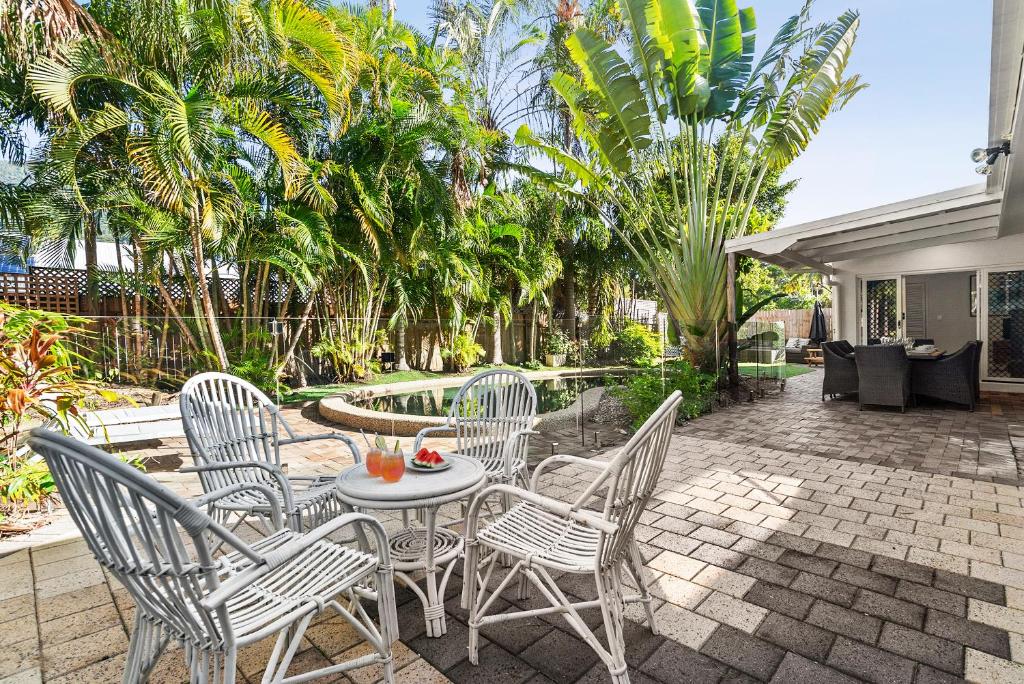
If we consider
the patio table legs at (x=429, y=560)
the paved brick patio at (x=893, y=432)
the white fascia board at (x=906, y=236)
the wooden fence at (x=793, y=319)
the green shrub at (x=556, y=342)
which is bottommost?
the paved brick patio at (x=893, y=432)

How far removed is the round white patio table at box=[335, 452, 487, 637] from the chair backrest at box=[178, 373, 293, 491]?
76cm

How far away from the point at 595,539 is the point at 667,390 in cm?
513

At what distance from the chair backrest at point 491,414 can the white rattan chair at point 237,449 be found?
2.27 feet

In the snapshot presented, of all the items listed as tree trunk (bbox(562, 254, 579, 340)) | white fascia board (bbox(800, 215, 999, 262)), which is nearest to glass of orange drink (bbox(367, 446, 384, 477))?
white fascia board (bbox(800, 215, 999, 262))

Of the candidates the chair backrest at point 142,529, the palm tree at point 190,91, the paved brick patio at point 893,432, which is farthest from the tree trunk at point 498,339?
the chair backrest at point 142,529

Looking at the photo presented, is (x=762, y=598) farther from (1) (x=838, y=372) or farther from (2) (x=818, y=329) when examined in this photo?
(2) (x=818, y=329)

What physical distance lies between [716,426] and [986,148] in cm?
374

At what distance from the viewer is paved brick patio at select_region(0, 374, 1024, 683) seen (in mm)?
2029

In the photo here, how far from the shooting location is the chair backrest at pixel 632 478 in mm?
1840

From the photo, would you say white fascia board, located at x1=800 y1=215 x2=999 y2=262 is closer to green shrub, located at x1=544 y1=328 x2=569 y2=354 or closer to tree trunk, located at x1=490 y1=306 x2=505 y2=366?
green shrub, located at x1=544 y1=328 x2=569 y2=354

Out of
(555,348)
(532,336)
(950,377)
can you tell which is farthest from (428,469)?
(555,348)

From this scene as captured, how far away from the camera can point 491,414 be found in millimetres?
3475

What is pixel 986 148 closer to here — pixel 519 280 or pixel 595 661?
pixel 595 661

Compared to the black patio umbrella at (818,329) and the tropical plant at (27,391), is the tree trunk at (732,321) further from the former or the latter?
the black patio umbrella at (818,329)
